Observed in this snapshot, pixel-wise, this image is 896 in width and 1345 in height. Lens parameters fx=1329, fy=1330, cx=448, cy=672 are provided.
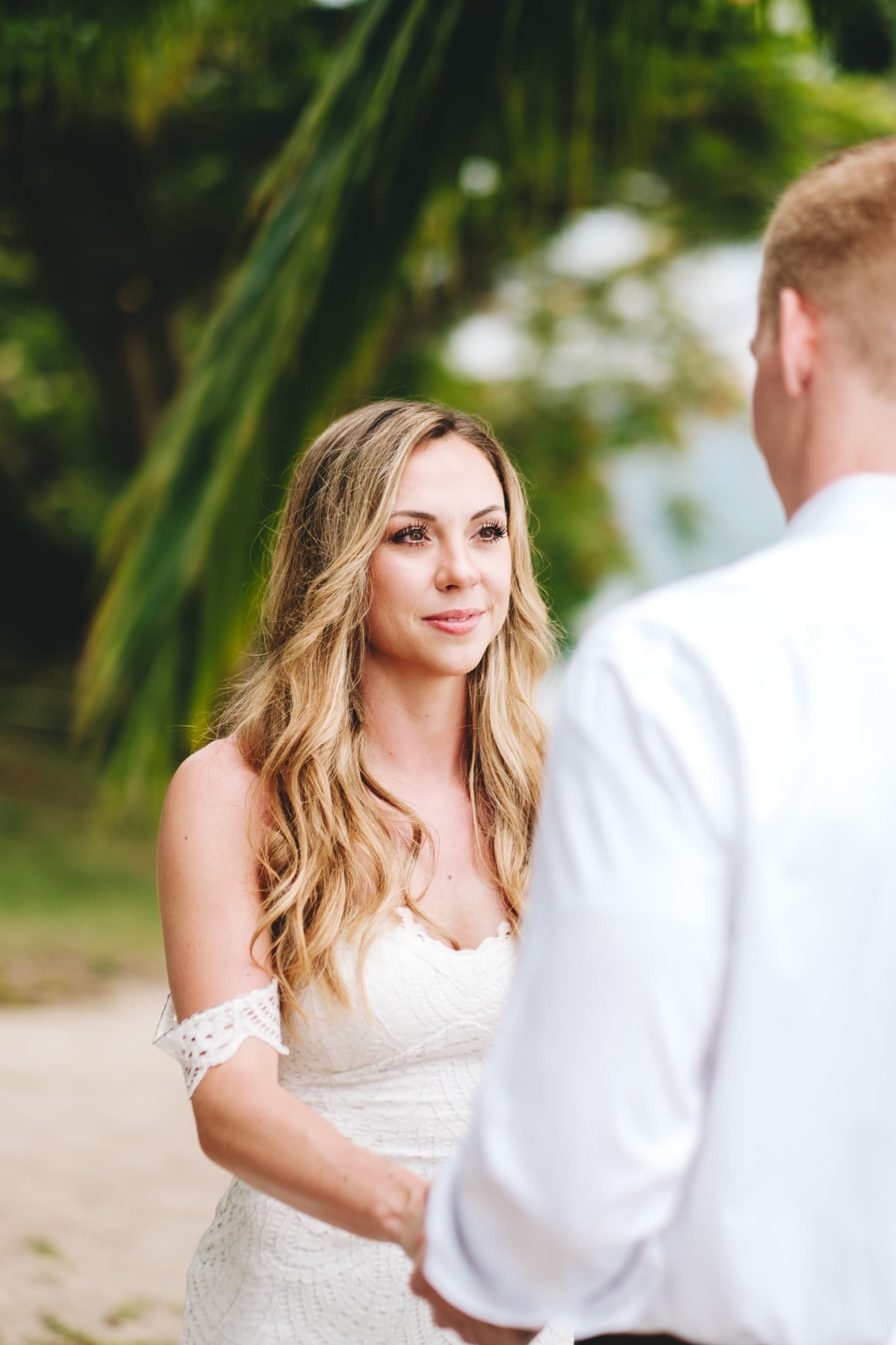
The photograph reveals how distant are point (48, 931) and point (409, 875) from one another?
789 centimetres

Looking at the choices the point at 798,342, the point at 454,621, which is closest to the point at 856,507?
the point at 798,342

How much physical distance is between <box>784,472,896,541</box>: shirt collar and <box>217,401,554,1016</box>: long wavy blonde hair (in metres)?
1.02

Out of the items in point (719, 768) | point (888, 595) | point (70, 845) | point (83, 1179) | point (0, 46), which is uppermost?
point (0, 46)

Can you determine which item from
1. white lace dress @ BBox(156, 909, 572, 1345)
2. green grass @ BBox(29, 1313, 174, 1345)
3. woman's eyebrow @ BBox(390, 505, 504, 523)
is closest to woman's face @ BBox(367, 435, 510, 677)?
woman's eyebrow @ BBox(390, 505, 504, 523)

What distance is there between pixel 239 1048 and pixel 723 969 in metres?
0.87

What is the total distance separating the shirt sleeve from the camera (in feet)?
3.55

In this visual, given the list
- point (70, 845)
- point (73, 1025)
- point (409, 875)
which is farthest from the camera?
point (70, 845)

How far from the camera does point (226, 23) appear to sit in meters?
6.14

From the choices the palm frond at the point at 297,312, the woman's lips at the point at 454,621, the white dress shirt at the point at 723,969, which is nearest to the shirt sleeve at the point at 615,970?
the white dress shirt at the point at 723,969

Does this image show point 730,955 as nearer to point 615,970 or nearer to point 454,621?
point 615,970

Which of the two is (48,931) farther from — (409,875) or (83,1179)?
(409,875)

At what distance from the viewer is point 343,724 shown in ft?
7.27

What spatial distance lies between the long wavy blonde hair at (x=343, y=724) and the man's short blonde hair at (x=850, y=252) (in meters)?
0.99

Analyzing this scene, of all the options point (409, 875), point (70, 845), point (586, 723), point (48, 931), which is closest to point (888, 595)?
point (586, 723)
